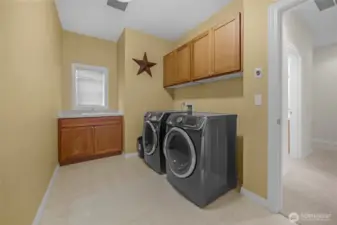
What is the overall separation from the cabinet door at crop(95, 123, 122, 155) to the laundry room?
0.02 metres

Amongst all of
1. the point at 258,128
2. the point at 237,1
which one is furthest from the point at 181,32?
the point at 258,128

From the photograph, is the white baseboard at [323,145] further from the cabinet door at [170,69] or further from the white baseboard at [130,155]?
the white baseboard at [130,155]

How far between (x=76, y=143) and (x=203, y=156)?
242cm

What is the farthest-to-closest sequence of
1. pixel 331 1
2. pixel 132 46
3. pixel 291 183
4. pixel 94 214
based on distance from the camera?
pixel 132 46, pixel 331 1, pixel 291 183, pixel 94 214

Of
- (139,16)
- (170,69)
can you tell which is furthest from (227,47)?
(139,16)

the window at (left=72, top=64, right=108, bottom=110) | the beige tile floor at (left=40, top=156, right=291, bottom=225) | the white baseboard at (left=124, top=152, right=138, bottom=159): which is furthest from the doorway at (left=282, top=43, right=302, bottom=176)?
the window at (left=72, top=64, right=108, bottom=110)

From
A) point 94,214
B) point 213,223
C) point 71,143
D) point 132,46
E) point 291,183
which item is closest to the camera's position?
point 213,223

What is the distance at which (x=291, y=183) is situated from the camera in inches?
89.0

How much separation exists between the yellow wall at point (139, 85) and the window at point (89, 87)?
32.2 inches

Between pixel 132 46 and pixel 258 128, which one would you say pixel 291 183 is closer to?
pixel 258 128

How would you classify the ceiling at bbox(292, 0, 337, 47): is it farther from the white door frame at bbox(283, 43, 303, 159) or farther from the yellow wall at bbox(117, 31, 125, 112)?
the yellow wall at bbox(117, 31, 125, 112)

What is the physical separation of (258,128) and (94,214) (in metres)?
1.81

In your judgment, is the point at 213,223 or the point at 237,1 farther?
the point at 237,1

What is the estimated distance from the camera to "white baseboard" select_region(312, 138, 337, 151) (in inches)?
159
